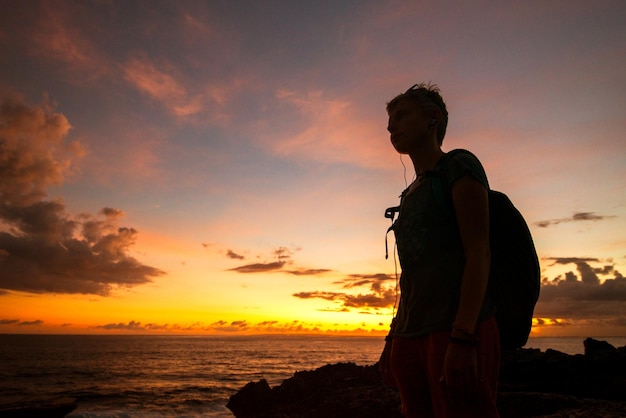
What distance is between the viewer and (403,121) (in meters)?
2.15

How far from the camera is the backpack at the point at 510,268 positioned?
173 centimetres

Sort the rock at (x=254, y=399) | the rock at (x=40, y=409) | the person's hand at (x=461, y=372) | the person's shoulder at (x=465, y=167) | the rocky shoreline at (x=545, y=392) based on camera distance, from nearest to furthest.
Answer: the person's hand at (x=461, y=372) < the person's shoulder at (x=465, y=167) < the rocky shoreline at (x=545, y=392) < the rock at (x=254, y=399) < the rock at (x=40, y=409)

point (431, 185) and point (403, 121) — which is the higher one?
point (403, 121)

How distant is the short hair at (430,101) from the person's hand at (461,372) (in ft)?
4.04

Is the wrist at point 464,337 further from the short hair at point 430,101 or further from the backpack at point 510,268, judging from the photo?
the short hair at point 430,101

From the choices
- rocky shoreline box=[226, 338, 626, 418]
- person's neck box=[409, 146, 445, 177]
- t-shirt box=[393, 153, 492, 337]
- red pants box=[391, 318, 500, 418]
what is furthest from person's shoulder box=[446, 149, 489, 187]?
rocky shoreline box=[226, 338, 626, 418]

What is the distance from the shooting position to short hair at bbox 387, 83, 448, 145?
84.5 inches

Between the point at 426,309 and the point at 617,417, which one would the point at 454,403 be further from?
the point at 617,417

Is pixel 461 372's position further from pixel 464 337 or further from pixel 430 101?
pixel 430 101

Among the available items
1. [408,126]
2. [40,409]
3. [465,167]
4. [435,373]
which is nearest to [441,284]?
[435,373]

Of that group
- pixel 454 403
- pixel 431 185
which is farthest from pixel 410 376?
pixel 431 185

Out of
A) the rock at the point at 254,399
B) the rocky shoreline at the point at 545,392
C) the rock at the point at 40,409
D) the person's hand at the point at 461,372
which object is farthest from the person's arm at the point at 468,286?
the rock at the point at 40,409

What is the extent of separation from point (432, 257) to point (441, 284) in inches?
5.4

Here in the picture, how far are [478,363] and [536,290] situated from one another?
0.48 meters
